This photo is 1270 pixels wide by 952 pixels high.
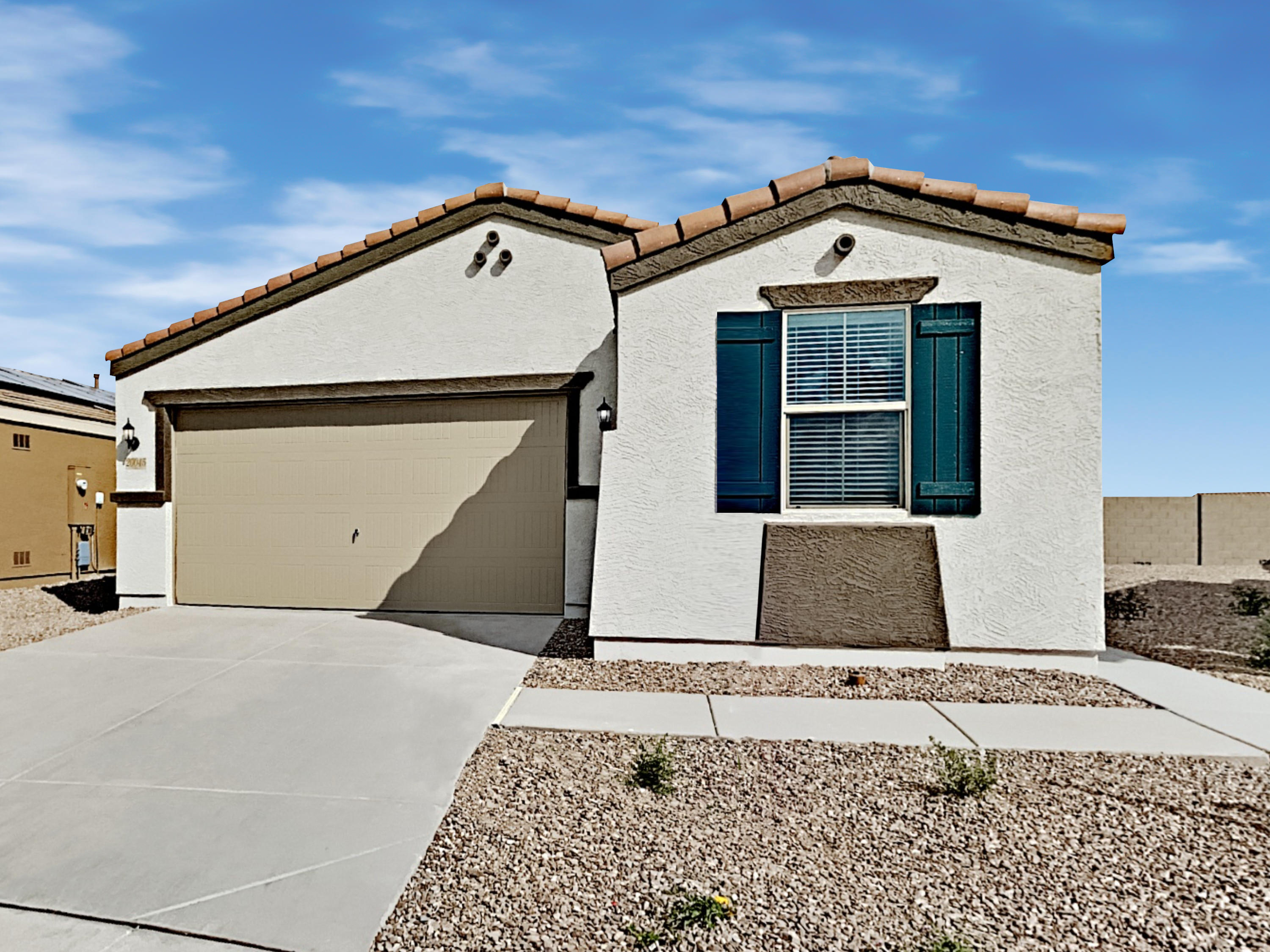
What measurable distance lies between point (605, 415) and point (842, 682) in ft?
10.9

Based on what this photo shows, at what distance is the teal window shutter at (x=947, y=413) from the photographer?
17.7 ft

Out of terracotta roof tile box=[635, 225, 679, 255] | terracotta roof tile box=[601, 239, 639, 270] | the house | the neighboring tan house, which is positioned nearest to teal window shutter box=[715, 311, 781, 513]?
the house

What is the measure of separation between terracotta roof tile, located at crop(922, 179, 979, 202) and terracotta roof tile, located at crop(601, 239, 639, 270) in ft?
8.03

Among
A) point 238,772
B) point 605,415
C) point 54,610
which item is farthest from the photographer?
point 54,610

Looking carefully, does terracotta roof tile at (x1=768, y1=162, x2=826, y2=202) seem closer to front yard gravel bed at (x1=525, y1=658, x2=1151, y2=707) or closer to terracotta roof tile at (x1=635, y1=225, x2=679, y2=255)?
terracotta roof tile at (x1=635, y1=225, x2=679, y2=255)

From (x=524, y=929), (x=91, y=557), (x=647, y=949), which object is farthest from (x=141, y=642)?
(x=91, y=557)

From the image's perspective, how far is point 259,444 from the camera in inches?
316

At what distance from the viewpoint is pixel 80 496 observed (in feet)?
38.3

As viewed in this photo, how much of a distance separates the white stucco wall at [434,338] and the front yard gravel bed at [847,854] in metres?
4.02

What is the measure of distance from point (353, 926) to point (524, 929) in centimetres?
65

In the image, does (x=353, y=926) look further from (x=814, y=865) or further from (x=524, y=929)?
(x=814, y=865)

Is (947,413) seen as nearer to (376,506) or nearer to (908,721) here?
(908,721)

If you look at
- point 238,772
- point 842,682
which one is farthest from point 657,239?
point 238,772

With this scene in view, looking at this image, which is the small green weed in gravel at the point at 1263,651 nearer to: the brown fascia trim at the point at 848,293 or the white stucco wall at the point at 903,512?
the white stucco wall at the point at 903,512
